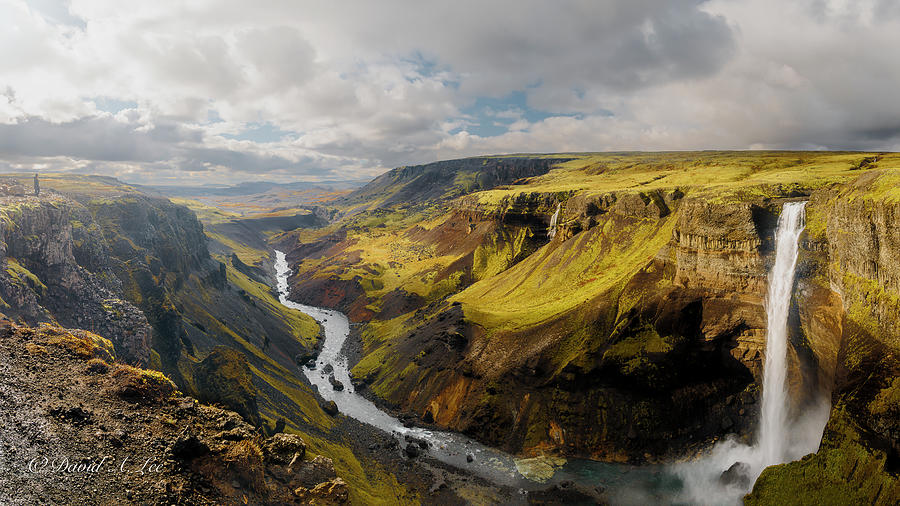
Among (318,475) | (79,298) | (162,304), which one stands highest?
(79,298)

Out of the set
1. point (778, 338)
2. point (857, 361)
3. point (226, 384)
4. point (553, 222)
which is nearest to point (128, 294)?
point (226, 384)

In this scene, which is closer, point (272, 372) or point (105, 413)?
point (105, 413)

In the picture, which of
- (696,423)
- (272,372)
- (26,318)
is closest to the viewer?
(26,318)

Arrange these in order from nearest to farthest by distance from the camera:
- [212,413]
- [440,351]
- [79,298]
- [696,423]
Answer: [212,413], [79,298], [696,423], [440,351]

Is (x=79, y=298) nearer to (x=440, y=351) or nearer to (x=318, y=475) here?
(x=318, y=475)

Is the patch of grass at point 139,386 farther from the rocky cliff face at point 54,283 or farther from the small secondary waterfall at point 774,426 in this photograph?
the small secondary waterfall at point 774,426

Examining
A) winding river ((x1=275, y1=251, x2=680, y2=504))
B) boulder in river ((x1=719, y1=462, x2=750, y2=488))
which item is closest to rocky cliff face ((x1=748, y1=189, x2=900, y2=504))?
boulder in river ((x1=719, y1=462, x2=750, y2=488))

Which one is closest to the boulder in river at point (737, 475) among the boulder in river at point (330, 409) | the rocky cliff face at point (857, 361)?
the rocky cliff face at point (857, 361)

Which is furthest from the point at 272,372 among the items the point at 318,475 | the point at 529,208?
the point at 529,208
